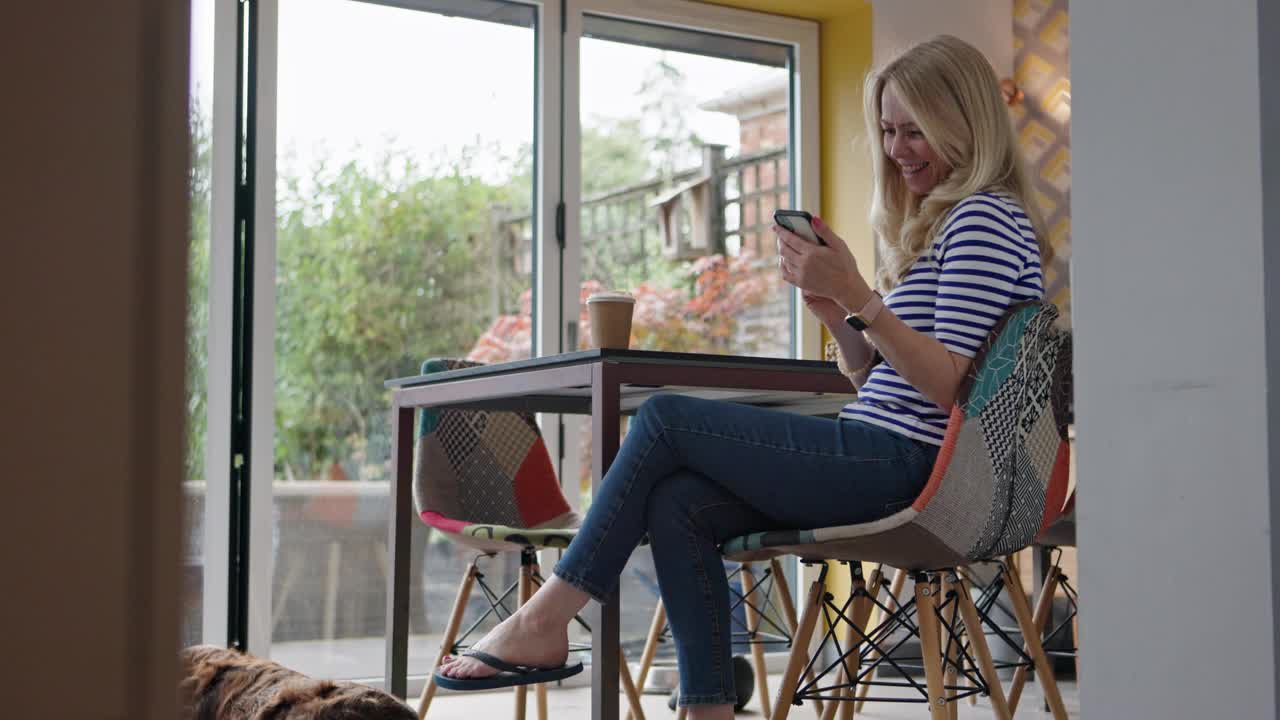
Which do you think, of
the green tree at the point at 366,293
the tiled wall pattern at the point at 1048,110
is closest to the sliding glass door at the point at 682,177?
the green tree at the point at 366,293

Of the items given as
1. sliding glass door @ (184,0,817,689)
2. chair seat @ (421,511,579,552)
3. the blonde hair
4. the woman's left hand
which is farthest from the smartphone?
sliding glass door @ (184,0,817,689)

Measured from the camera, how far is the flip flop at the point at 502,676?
1.92m

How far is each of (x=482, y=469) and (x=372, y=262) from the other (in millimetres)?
1176

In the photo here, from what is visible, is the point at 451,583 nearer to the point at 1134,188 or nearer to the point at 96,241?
the point at 1134,188

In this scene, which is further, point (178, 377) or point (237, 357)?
point (237, 357)

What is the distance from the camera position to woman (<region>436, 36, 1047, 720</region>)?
1.89 m

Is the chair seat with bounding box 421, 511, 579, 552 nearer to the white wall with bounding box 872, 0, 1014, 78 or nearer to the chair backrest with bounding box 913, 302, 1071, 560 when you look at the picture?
the chair backrest with bounding box 913, 302, 1071, 560

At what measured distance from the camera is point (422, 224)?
14.4 ft

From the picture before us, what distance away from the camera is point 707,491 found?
194cm

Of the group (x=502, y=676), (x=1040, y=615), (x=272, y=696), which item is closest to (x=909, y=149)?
(x=502, y=676)

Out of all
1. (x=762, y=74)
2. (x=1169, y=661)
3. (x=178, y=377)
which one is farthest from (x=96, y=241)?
(x=762, y=74)

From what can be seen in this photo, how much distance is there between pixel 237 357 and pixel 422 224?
2.53 feet

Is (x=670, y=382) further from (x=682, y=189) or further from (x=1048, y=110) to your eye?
(x=1048, y=110)

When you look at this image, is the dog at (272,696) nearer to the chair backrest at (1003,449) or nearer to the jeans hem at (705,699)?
the jeans hem at (705,699)
